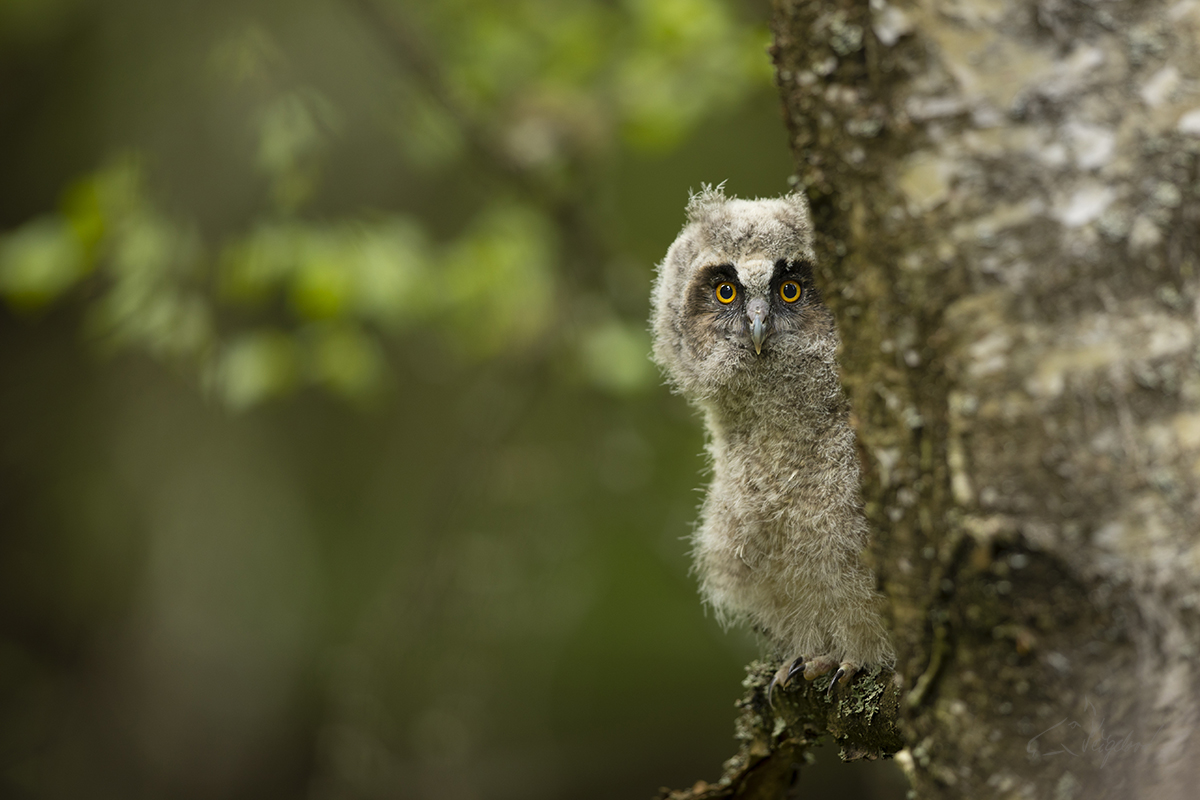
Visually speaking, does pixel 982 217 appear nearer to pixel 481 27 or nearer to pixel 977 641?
pixel 977 641

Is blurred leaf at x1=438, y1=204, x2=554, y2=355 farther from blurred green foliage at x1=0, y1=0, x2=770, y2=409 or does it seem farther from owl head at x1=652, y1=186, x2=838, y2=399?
owl head at x1=652, y1=186, x2=838, y2=399

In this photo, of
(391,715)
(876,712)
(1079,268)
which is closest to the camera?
(1079,268)

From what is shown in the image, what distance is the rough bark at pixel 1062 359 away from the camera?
43.6 inches

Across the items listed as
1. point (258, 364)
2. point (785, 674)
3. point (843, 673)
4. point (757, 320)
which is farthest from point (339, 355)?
point (843, 673)

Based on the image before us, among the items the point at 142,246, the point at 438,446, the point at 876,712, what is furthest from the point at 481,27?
the point at 876,712

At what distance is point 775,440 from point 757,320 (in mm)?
310

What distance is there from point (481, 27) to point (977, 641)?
4.09 m

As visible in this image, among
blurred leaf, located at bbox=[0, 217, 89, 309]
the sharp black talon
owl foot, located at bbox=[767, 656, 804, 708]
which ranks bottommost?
the sharp black talon

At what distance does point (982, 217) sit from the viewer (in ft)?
3.76

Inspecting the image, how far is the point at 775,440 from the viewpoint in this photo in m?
2.39

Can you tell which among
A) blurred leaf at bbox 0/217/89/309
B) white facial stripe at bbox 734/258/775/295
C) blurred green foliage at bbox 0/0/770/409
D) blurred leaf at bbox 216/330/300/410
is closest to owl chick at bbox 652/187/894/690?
white facial stripe at bbox 734/258/775/295

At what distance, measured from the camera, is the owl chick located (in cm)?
219

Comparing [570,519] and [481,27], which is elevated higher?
[481,27]

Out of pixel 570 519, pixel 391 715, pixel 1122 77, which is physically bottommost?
pixel 1122 77
